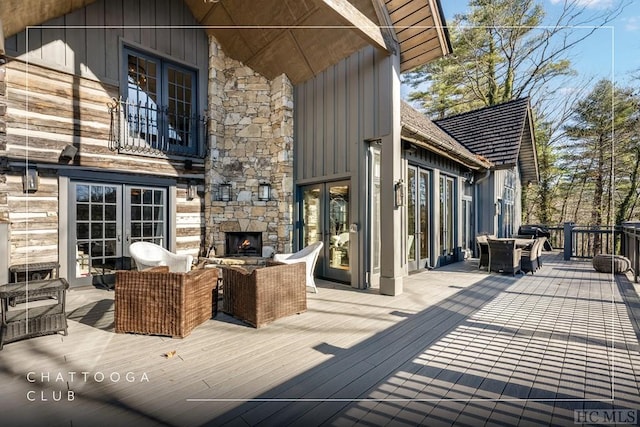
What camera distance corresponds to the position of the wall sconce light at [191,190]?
19.5 ft

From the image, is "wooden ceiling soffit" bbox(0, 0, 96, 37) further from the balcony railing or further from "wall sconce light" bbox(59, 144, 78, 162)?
"wall sconce light" bbox(59, 144, 78, 162)

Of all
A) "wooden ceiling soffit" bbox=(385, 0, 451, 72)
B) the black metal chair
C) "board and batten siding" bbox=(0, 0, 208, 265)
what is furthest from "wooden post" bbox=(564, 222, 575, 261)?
A: "board and batten siding" bbox=(0, 0, 208, 265)

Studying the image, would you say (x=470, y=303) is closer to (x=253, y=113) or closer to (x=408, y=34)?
(x=408, y=34)

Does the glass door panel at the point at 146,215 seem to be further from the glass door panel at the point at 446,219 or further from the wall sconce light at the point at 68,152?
the glass door panel at the point at 446,219

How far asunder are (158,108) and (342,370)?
5.78 m

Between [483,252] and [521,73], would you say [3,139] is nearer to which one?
[483,252]

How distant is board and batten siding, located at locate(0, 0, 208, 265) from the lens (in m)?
4.34

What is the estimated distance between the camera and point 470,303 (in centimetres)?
416

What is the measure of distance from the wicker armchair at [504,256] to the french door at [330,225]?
340 cm

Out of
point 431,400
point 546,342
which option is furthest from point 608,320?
point 431,400

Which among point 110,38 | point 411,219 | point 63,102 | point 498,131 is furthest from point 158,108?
point 498,131

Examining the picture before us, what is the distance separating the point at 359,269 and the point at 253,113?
3.91 meters

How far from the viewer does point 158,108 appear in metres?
5.71

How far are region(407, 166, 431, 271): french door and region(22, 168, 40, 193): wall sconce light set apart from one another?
21.4ft
